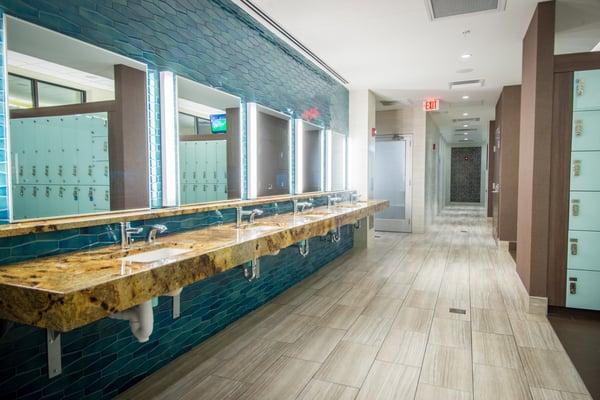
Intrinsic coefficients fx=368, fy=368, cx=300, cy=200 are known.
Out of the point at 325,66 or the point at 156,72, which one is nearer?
the point at 156,72

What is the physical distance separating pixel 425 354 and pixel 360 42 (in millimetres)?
3213

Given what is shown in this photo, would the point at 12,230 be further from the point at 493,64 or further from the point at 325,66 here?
the point at 493,64

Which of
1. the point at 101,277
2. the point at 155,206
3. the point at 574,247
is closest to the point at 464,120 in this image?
the point at 574,247

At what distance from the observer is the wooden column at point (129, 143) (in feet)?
7.25

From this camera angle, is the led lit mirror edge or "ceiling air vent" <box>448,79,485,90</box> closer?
the led lit mirror edge

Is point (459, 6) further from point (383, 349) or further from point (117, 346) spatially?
point (117, 346)

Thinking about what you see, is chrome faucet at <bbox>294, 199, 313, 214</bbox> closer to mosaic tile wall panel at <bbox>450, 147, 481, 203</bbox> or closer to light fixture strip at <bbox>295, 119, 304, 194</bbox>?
light fixture strip at <bbox>295, 119, 304, 194</bbox>

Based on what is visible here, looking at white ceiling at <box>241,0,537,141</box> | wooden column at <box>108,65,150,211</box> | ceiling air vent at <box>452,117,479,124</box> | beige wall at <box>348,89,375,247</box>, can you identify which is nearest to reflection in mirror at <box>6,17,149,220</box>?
wooden column at <box>108,65,150,211</box>

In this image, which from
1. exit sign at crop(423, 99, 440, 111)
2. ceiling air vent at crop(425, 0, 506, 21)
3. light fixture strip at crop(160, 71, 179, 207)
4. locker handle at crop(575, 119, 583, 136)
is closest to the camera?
light fixture strip at crop(160, 71, 179, 207)

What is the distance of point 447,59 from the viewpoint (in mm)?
4688

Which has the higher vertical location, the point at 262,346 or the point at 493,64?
the point at 493,64

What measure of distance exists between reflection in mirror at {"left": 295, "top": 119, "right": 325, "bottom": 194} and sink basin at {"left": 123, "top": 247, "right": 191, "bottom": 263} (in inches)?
103

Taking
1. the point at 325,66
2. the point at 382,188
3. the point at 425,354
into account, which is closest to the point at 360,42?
the point at 325,66

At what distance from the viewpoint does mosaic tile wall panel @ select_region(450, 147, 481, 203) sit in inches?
675
